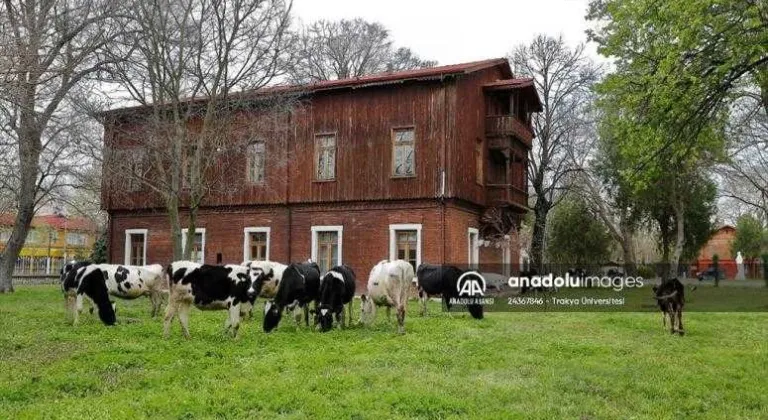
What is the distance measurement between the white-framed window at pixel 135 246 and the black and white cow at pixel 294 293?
19486mm

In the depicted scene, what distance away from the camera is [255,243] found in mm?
29906

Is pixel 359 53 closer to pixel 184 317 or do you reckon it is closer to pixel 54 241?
pixel 184 317

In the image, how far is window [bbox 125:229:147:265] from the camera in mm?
32875

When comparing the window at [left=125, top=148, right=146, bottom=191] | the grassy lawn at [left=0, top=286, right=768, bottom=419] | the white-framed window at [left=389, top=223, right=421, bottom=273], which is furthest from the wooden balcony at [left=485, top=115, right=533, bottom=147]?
the grassy lawn at [left=0, top=286, right=768, bottom=419]

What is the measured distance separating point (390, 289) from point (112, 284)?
25.5 feet

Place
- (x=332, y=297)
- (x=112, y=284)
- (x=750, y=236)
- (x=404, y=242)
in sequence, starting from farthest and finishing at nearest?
(x=750, y=236) → (x=404, y=242) → (x=112, y=284) → (x=332, y=297)

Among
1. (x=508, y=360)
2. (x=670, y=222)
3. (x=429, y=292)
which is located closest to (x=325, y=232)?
(x=429, y=292)

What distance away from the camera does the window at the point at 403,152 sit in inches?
1060

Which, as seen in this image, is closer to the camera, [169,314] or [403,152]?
[169,314]

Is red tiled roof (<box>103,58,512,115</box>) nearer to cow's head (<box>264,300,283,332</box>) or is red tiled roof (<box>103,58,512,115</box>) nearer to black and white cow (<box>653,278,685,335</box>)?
cow's head (<box>264,300,283,332</box>)

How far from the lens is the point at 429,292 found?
63.1 ft

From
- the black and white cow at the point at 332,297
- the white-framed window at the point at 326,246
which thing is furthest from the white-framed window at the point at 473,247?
the black and white cow at the point at 332,297

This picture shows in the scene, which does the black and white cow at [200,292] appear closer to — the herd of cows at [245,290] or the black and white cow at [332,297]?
the herd of cows at [245,290]

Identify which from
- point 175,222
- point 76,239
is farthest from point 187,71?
point 76,239
